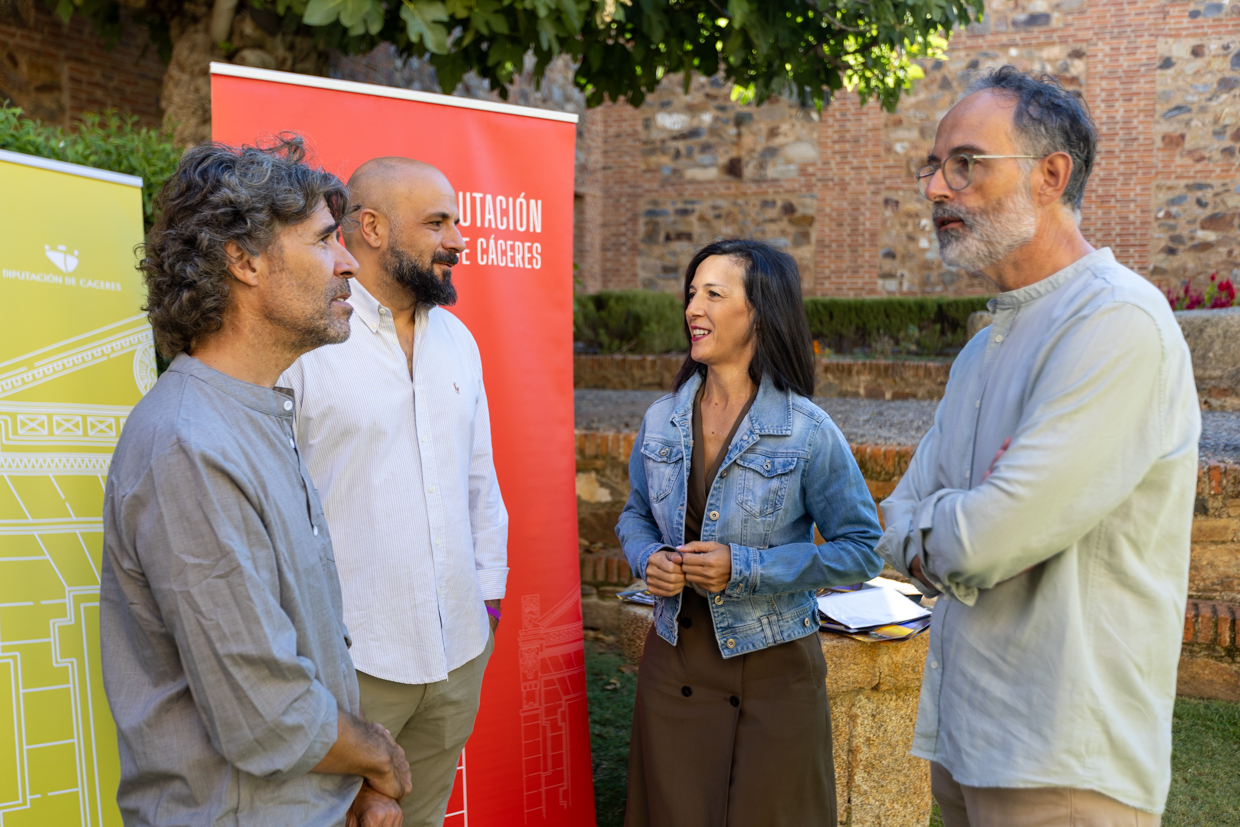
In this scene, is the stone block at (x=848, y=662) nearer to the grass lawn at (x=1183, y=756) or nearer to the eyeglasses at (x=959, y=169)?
the grass lawn at (x=1183, y=756)

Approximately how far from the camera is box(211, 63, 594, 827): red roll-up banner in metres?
2.90

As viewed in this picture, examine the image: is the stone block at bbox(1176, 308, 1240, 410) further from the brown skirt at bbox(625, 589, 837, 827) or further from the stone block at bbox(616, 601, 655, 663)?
the brown skirt at bbox(625, 589, 837, 827)

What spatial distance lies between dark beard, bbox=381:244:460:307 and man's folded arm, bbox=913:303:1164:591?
151 cm

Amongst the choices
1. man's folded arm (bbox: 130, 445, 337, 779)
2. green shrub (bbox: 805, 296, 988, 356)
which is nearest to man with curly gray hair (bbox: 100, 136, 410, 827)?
man's folded arm (bbox: 130, 445, 337, 779)

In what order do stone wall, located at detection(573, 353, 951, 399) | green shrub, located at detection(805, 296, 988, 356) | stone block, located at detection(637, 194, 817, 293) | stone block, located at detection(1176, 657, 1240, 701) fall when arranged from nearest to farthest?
stone block, located at detection(1176, 657, 1240, 701) → stone wall, located at detection(573, 353, 951, 399) → green shrub, located at detection(805, 296, 988, 356) → stone block, located at detection(637, 194, 817, 293)

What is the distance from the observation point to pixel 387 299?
237 cm

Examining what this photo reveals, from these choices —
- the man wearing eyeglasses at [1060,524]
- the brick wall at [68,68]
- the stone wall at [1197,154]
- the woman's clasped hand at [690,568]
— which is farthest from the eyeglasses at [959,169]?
the stone wall at [1197,154]

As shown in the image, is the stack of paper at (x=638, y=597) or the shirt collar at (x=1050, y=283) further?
the stack of paper at (x=638, y=597)

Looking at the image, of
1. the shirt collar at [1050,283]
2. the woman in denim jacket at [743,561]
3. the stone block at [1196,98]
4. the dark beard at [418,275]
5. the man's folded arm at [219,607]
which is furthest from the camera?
the stone block at [1196,98]

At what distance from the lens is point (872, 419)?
6.69 metres

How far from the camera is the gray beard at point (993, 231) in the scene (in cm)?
166

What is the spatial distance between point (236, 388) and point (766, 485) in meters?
1.34

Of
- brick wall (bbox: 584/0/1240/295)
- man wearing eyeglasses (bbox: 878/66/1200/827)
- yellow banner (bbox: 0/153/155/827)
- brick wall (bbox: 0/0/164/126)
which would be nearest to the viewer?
man wearing eyeglasses (bbox: 878/66/1200/827)

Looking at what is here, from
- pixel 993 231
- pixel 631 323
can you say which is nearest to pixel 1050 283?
pixel 993 231
